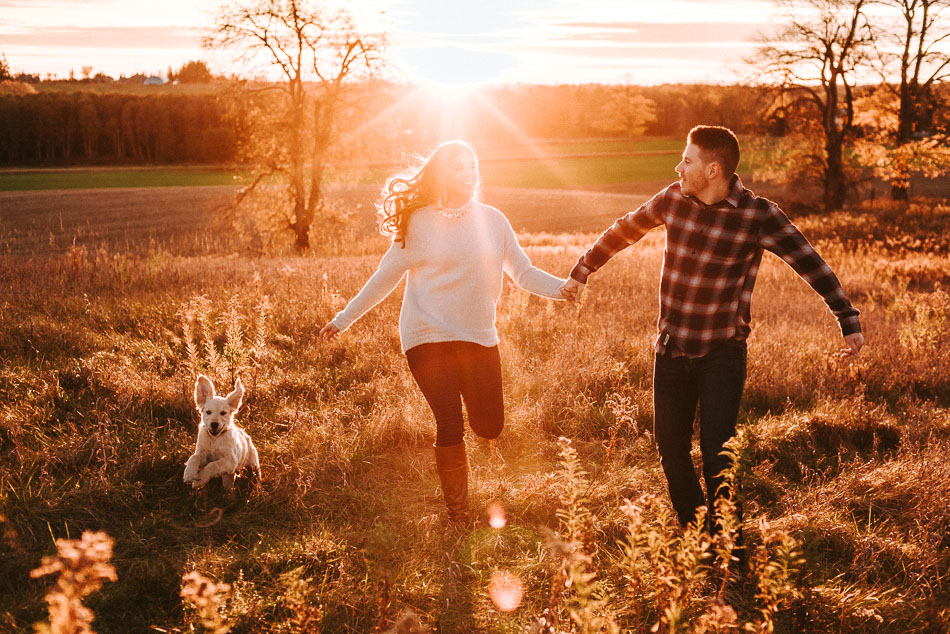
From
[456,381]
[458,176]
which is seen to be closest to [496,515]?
[456,381]

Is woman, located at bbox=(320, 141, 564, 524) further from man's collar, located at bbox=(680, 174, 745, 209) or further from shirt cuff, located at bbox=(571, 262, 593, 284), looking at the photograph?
man's collar, located at bbox=(680, 174, 745, 209)

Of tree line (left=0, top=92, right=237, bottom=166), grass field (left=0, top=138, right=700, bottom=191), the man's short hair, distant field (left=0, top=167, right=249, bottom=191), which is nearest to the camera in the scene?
the man's short hair

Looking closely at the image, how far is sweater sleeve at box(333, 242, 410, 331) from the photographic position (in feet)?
14.1

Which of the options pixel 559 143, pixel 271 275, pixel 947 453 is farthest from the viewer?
pixel 559 143

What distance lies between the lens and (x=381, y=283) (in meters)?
4.32

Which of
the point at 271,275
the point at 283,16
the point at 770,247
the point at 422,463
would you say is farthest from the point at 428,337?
the point at 283,16

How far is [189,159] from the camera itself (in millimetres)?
78438

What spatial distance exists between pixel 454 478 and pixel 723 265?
208cm

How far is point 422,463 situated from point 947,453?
3.84 meters

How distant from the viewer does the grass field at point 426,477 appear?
3.42 meters

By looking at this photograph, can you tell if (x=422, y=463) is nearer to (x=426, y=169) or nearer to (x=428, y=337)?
(x=428, y=337)

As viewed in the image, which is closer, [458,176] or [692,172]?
[692,172]

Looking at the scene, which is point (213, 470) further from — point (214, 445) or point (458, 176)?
point (458, 176)

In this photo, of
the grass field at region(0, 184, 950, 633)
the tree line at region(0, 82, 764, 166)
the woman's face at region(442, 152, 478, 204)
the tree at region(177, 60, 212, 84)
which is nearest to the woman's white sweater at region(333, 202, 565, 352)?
the woman's face at region(442, 152, 478, 204)
